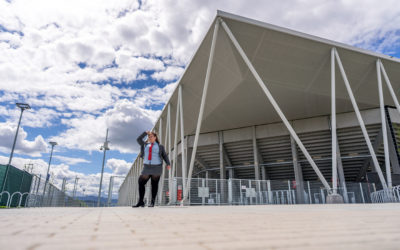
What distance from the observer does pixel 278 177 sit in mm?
27516

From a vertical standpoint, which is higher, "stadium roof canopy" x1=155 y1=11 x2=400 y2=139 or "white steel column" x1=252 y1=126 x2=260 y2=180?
"stadium roof canopy" x1=155 y1=11 x2=400 y2=139

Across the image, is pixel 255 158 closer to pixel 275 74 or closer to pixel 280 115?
pixel 275 74

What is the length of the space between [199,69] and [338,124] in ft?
43.5

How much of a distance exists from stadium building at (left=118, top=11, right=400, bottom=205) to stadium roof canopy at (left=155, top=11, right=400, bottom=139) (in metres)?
0.06

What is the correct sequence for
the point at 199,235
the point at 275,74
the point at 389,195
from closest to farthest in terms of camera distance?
1. the point at 199,235
2. the point at 389,195
3. the point at 275,74

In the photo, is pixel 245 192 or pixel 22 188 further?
pixel 245 192

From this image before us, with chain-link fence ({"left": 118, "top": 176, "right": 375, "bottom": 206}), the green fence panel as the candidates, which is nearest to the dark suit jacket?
chain-link fence ({"left": 118, "top": 176, "right": 375, "bottom": 206})

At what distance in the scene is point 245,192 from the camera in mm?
15305

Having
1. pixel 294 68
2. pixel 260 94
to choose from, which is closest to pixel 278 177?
pixel 260 94

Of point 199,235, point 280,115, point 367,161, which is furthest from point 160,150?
point 367,161

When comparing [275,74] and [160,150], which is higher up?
[275,74]

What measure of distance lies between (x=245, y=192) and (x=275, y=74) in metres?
7.72

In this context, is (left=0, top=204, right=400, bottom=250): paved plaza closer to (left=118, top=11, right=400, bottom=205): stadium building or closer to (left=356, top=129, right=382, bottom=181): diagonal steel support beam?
(left=118, top=11, right=400, bottom=205): stadium building

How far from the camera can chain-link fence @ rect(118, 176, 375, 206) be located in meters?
13.3
